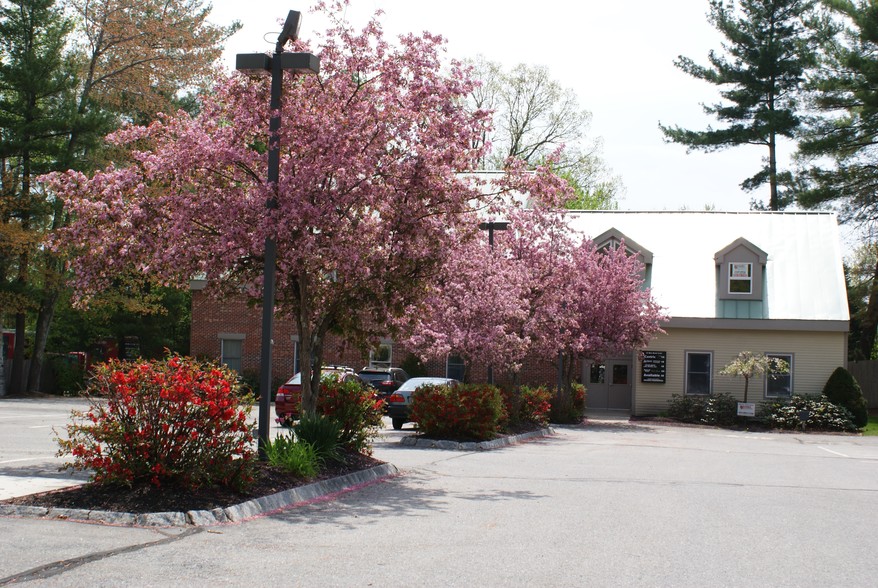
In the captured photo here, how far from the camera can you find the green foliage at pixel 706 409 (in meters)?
33.7

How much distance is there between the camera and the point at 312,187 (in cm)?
1299

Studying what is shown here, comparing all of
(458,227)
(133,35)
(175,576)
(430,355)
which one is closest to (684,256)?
(430,355)

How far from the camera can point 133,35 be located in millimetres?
38344

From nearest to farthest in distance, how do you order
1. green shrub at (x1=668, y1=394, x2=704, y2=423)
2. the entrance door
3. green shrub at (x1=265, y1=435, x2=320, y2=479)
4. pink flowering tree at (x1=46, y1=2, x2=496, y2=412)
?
1. green shrub at (x1=265, y1=435, x2=320, y2=479)
2. pink flowering tree at (x1=46, y1=2, x2=496, y2=412)
3. green shrub at (x1=668, y1=394, x2=704, y2=423)
4. the entrance door

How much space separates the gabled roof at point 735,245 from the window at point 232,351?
599 inches

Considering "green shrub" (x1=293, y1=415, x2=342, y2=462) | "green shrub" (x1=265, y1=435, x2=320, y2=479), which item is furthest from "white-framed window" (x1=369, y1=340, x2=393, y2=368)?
"green shrub" (x1=265, y1=435, x2=320, y2=479)

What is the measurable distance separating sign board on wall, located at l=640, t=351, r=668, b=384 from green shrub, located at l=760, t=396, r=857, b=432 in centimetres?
413

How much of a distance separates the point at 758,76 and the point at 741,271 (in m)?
15.6

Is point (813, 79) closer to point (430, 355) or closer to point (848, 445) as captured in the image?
point (848, 445)

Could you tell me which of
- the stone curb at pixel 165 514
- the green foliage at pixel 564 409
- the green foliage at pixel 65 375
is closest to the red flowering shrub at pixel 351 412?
the stone curb at pixel 165 514

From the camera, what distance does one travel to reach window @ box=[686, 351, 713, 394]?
3591 centimetres

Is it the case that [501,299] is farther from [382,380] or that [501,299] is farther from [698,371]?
[698,371]

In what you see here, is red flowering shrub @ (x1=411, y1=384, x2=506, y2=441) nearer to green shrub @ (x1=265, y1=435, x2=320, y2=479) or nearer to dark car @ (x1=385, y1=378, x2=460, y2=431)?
dark car @ (x1=385, y1=378, x2=460, y2=431)

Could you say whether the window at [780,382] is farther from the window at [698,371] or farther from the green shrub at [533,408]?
the green shrub at [533,408]
